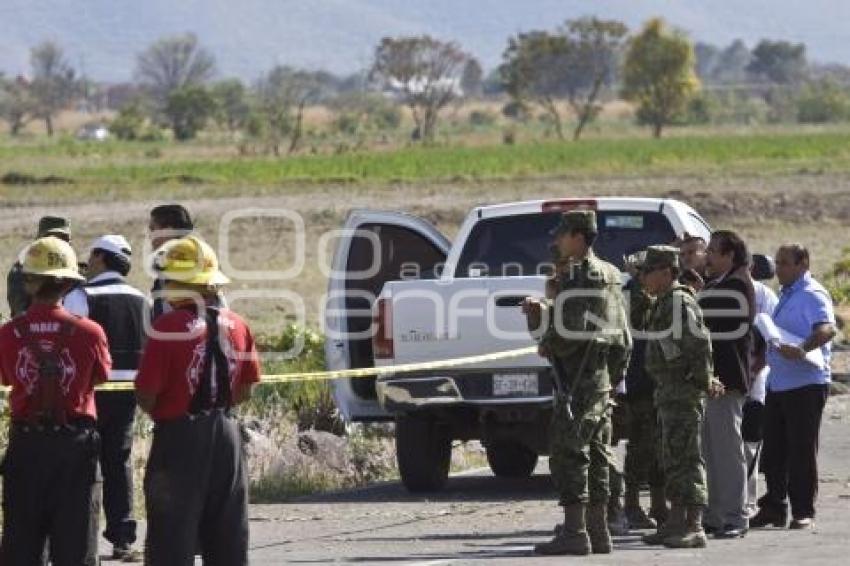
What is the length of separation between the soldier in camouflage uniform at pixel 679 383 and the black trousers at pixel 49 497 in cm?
372

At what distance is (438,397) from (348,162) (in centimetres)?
6088

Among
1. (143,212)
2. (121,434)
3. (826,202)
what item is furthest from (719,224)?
(121,434)

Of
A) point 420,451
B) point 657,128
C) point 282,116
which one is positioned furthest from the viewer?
point 657,128

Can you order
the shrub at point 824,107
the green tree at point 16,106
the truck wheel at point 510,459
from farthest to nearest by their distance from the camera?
1. the green tree at point 16,106
2. the shrub at point 824,107
3. the truck wheel at point 510,459

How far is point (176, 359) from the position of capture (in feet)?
31.5

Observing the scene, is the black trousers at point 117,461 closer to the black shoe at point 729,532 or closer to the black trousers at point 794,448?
the black shoe at point 729,532

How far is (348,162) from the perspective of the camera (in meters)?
75.5

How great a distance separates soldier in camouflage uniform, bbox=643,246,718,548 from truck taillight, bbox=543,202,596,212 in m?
2.92

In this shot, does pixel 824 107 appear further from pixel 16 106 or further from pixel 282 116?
pixel 16 106

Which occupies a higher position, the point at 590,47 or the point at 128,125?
the point at 590,47

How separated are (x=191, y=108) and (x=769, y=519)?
122239mm

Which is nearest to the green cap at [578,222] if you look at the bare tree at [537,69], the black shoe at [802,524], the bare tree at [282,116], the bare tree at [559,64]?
the black shoe at [802,524]

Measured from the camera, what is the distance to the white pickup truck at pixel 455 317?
14.8 m

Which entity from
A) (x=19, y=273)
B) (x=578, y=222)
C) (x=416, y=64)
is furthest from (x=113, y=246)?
(x=416, y=64)
